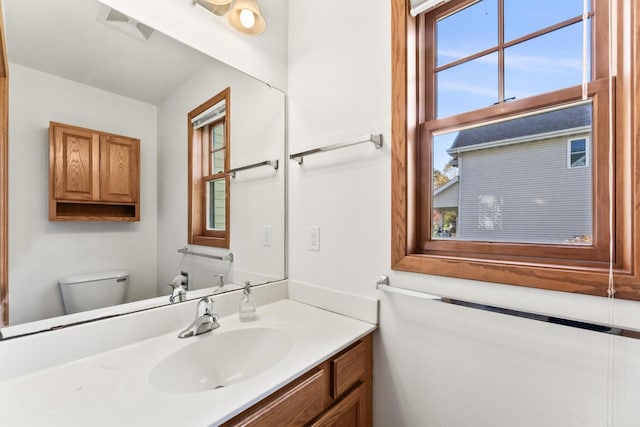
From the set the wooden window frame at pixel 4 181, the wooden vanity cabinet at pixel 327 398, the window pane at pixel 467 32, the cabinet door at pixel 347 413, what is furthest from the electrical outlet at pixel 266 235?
the window pane at pixel 467 32

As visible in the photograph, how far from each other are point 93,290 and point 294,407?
74cm

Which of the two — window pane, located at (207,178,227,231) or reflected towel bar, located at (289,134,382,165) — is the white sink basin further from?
reflected towel bar, located at (289,134,382,165)

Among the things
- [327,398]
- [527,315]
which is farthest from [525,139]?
[327,398]

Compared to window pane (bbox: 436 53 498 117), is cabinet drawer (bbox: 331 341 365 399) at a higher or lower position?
lower

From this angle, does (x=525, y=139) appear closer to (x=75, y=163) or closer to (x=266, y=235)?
(x=266, y=235)

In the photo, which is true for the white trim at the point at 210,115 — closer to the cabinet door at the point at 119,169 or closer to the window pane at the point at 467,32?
the cabinet door at the point at 119,169

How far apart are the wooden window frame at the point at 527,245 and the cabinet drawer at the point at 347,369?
0.36 meters

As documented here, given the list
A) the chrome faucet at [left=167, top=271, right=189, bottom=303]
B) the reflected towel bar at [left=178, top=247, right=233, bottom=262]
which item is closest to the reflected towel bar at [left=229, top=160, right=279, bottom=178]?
the reflected towel bar at [left=178, top=247, right=233, bottom=262]

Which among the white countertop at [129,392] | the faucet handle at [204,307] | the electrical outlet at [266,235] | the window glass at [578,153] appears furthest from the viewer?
the electrical outlet at [266,235]

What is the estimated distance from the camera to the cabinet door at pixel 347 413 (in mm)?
902

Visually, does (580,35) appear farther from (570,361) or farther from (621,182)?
(570,361)

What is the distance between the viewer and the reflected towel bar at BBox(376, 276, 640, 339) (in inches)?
25.8

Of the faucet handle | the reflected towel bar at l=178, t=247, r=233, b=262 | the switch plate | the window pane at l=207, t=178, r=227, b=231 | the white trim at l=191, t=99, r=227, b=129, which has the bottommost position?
the faucet handle

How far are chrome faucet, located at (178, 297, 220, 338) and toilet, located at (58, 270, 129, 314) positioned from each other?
9.8 inches
